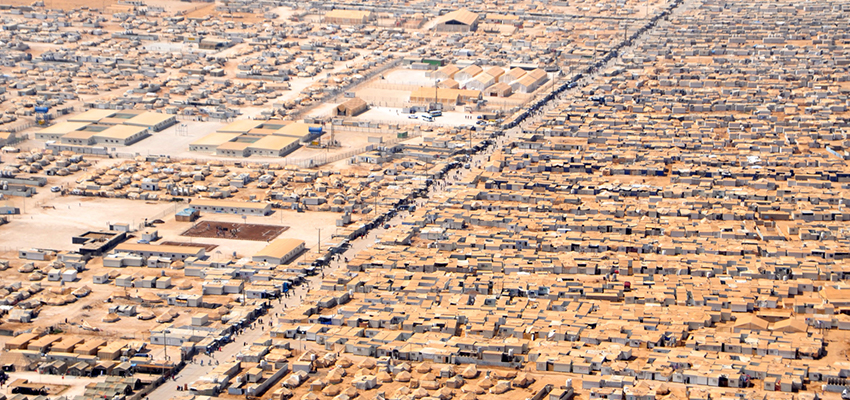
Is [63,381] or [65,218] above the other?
[65,218]

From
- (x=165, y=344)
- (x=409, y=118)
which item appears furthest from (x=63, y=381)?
(x=409, y=118)

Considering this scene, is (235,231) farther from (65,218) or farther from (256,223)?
(65,218)

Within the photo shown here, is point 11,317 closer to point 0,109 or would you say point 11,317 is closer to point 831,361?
point 831,361

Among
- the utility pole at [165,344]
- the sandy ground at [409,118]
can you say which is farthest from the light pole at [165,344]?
the sandy ground at [409,118]

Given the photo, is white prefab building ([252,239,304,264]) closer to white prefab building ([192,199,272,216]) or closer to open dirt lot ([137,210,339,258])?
open dirt lot ([137,210,339,258])

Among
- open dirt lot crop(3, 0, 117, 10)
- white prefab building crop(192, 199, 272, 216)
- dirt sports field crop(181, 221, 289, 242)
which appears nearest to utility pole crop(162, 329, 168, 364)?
dirt sports field crop(181, 221, 289, 242)

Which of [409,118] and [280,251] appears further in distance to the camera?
[409,118]

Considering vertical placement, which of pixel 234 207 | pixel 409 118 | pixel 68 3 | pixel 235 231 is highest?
pixel 68 3

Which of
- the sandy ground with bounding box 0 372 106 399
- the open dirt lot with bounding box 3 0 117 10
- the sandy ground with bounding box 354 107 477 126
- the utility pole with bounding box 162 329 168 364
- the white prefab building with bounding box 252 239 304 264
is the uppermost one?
the open dirt lot with bounding box 3 0 117 10

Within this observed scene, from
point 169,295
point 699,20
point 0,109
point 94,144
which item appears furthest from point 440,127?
point 699,20
